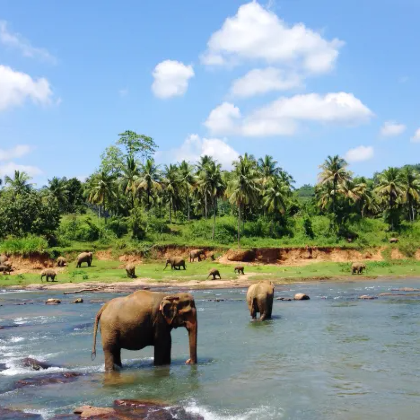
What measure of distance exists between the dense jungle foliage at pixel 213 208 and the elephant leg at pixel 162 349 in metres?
46.7

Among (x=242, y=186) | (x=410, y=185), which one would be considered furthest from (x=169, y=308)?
(x=410, y=185)

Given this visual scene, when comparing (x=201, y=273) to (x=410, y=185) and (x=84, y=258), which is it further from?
(x=410, y=185)

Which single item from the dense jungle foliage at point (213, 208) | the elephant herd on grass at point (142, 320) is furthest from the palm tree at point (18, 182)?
the elephant herd on grass at point (142, 320)

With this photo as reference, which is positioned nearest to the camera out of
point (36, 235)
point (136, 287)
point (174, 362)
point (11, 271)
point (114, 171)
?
point (174, 362)

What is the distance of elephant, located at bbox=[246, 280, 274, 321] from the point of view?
80.6 feet

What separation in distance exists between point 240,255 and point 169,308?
166ft

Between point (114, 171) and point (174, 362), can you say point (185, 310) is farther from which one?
point (114, 171)

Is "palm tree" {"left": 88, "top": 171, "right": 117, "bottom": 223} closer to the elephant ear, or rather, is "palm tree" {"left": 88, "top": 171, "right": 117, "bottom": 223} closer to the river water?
the river water

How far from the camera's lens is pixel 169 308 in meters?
14.7

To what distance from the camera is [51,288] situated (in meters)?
44.0

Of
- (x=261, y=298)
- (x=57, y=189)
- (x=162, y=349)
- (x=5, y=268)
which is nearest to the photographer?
(x=162, y=349)

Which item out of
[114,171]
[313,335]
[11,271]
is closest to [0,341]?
[313,335]

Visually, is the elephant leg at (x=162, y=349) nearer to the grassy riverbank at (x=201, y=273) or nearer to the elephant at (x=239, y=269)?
the grassy riverbank at (x=201, y=273)

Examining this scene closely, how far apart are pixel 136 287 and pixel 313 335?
79.2 feet
